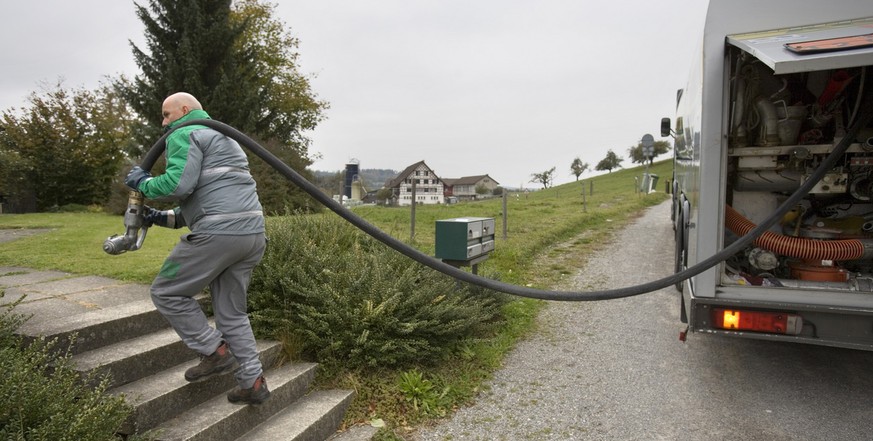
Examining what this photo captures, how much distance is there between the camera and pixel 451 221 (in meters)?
5.28

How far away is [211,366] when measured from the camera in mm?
3027

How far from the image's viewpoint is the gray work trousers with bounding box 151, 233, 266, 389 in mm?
2795

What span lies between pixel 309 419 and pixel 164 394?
34.7 inches

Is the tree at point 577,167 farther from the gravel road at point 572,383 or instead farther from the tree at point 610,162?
the gravel road at point 572,383

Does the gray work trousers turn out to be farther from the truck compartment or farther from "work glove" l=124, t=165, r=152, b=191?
the truck compartment

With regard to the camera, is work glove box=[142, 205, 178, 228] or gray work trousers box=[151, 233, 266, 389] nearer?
gray work trousers box=[151, 233, 266, 389]

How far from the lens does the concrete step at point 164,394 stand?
111 inches

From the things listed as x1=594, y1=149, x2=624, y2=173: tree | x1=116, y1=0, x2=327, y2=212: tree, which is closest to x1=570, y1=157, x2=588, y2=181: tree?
x1=594, y1=149, x2=624, y2=173: tree

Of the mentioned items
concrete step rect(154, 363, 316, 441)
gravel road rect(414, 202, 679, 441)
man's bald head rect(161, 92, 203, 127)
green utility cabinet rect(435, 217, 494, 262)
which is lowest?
gravel road rect(414, 202, 679, 441)

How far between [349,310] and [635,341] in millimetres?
2939

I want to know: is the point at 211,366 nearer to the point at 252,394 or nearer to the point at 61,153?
the point at 252,394

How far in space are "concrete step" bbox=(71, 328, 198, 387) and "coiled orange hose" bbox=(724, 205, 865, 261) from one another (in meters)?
4.06

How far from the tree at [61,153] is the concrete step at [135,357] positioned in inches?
683

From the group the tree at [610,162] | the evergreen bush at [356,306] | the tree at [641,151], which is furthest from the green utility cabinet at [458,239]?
the tree at [610,162]
